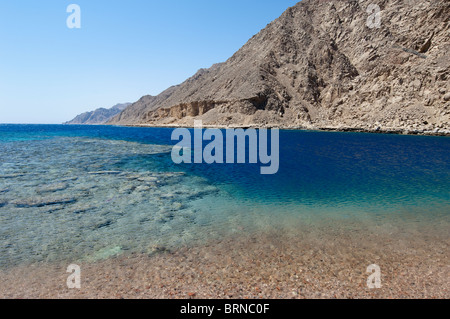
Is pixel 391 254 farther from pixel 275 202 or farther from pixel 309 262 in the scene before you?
pixel 275 202

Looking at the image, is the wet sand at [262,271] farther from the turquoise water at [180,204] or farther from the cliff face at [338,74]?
the cliff face at [338,74]

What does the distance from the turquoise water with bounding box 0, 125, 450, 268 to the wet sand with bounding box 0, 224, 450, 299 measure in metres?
0.75

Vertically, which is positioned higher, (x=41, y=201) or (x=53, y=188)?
(x=53, y=188)

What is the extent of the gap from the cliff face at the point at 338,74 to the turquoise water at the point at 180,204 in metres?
54.1

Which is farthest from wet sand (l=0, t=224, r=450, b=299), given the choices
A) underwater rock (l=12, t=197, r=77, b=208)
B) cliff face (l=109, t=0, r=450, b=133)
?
cliff face (l=109, t=0, r=450, b=133)

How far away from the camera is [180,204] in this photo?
12297mm

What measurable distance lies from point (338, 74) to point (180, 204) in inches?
3842

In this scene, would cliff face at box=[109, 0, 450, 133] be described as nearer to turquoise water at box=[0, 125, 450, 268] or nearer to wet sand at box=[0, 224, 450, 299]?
turquoise water at box=[0, 125, 450, 268]

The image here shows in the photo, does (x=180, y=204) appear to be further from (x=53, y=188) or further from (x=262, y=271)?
(x=53, y=188)

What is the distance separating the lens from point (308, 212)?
1109cm

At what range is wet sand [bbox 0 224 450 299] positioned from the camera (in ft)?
18.2

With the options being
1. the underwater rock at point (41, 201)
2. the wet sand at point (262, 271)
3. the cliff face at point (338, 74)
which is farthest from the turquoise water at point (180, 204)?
the cliff face at point (338, 74)

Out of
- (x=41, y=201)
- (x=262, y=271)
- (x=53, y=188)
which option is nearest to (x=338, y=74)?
(x=53, y=188)

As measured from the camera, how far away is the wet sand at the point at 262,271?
556 cm
